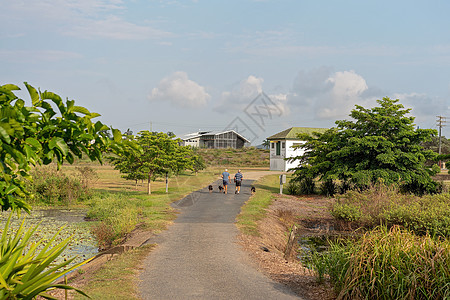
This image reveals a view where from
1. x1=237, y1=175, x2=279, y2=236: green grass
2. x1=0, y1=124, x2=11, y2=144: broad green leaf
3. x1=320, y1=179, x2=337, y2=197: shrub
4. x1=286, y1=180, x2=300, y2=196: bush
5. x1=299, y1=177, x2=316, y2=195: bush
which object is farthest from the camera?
x1=299, y1=177, x2=316, y2=195: bush

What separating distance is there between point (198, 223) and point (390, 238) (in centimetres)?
1011

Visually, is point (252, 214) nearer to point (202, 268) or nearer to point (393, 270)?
point (202, 268)

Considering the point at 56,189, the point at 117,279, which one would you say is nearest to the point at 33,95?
the point at 117,279

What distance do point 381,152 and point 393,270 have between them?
25.0 meters

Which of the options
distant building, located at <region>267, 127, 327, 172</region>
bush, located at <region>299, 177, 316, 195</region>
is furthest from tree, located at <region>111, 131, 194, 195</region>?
distant building, located at <region>267, 127, 327, 172</region>

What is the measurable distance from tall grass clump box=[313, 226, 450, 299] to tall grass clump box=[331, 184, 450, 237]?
7.46m

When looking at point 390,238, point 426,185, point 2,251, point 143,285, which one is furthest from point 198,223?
point 426,185

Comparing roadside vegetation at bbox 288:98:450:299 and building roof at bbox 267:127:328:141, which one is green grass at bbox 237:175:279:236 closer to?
roadside vegetation at bbox 288:98:450:299

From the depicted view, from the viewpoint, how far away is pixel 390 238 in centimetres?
842

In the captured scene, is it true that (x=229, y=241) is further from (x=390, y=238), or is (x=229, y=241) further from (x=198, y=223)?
(x=390, y=238)

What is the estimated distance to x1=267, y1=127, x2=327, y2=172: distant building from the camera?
56.7 metres

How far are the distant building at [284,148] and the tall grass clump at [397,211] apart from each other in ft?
112

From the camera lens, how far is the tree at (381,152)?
29891 mm

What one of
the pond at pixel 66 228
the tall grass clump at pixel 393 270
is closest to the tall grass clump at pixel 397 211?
the tall grass clump at pixel 393 270
